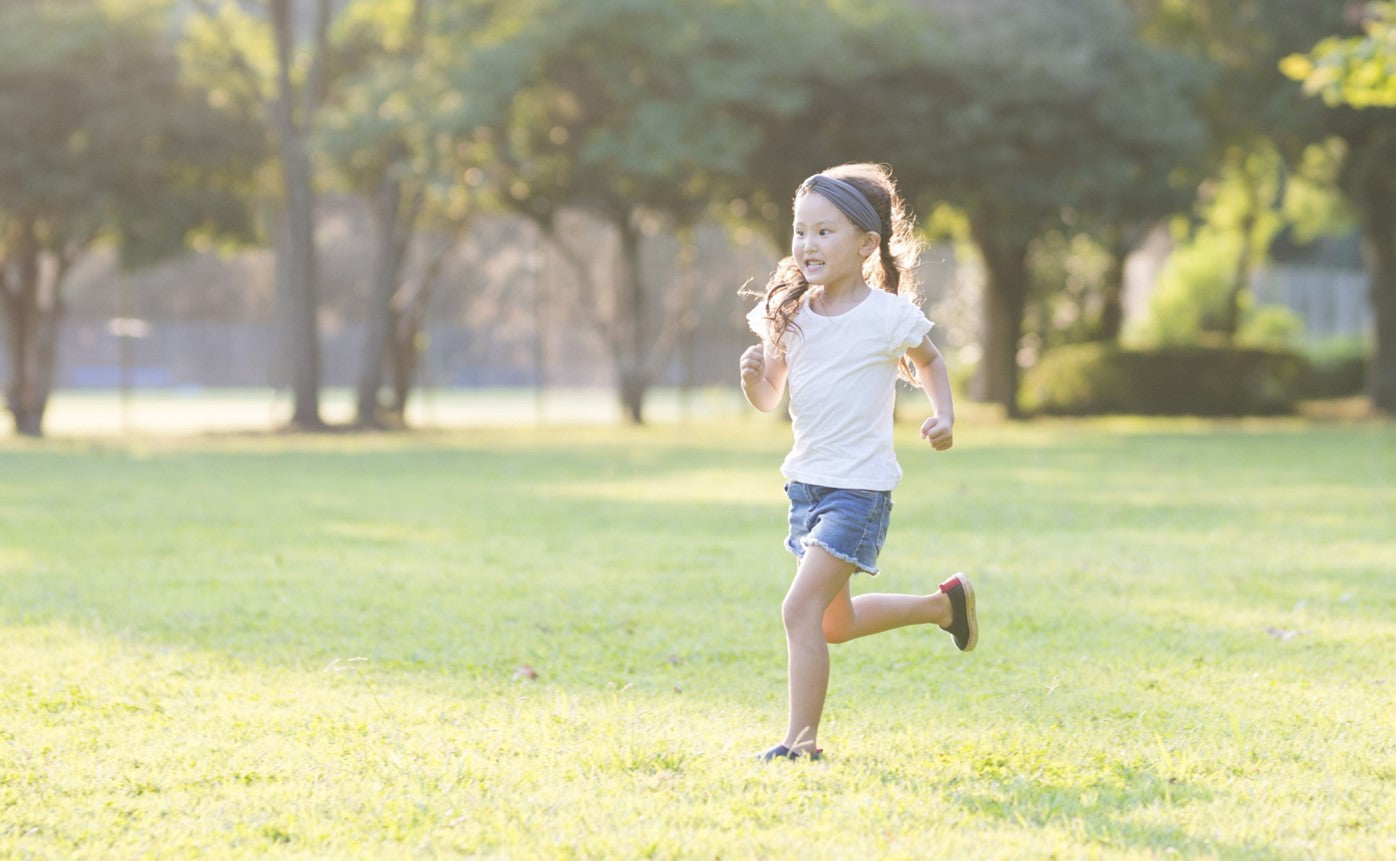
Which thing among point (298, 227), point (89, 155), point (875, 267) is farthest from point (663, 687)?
point (89, 155)

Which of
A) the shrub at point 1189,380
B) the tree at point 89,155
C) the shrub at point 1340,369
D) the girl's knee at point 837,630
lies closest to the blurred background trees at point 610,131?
the tree at point 89,155

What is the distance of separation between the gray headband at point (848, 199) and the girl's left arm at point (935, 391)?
0.35 meters

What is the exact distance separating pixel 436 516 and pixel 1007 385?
17726 mm

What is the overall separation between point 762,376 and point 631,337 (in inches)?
896

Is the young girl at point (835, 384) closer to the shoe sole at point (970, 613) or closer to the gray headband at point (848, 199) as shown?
the gray headband at point (848, 199)

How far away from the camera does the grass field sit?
3.64m

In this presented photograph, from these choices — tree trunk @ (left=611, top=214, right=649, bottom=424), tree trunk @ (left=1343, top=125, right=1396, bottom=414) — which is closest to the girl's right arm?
tree trunk @ (left=611, top=214, right=649, bottom=424)

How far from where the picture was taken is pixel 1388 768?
411 cm

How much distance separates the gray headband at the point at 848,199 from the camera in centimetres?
441

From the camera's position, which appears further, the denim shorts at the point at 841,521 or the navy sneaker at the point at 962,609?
the navy sneaker at the point at 962,609

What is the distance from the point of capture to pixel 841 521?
4.30 m

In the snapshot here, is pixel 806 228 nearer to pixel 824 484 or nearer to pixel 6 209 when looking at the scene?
pixel 824 484

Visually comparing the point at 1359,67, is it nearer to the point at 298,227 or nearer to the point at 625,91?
the point at 625,91

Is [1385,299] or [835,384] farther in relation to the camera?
[1385,299]
